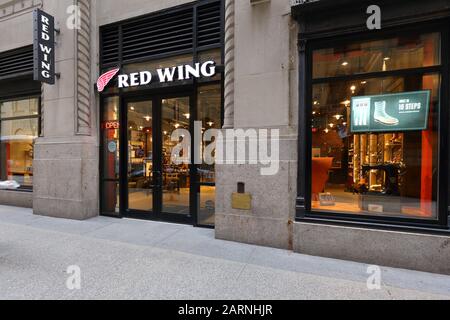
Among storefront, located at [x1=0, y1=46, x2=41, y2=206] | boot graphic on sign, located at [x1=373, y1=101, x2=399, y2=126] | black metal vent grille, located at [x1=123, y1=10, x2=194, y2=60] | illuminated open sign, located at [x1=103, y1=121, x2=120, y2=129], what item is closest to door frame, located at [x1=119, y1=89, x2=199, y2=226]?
illuminated open sign, located at [x1=103, y1=121, x2=120, y2=129]

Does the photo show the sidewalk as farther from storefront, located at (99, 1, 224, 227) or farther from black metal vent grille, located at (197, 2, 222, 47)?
black metal vent grille, located at (197, 2, 222, 47)

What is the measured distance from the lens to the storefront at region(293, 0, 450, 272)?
4.34 m

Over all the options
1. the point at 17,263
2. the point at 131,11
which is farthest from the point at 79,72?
the point at 17,263

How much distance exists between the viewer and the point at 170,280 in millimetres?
3744

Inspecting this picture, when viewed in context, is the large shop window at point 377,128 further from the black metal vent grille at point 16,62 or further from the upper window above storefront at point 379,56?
the black metal vent grille at point 16,62

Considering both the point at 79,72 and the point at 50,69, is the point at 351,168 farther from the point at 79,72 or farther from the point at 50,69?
the point at 50,69

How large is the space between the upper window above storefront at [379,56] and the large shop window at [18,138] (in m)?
8.83

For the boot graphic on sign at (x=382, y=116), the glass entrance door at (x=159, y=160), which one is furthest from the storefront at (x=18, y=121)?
the boot graphic on sign at (x=382, y=116)

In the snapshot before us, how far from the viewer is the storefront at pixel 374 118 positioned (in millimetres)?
4340

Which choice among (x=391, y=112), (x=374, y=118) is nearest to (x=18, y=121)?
(x=374, y=118)

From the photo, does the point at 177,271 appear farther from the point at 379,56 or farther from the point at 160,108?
the point at 379,56

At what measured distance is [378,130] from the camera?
4.71 meters

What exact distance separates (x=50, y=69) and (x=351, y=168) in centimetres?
811
